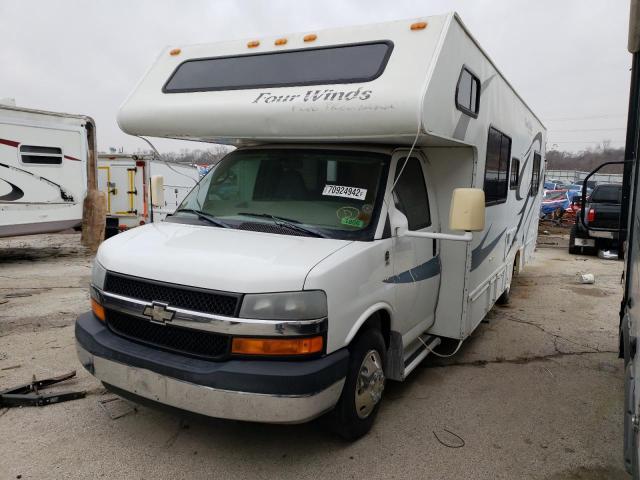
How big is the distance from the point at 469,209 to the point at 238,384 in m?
1.88

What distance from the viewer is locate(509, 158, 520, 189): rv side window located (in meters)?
6.53

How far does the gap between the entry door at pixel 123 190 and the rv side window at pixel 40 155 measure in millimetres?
3467

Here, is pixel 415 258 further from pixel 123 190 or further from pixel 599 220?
pixel 123 190

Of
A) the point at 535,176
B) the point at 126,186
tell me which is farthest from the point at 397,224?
the point at 126,186

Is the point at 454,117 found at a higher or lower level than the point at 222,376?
higher

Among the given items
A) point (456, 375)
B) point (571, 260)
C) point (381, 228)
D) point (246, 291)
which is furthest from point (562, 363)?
point (571, 260)

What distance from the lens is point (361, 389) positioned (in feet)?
11.5

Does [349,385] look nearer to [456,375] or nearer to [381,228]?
[381,228]

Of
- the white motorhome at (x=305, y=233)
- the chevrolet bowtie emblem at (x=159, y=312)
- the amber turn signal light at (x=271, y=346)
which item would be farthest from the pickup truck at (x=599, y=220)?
the chevrolet bowtie emblem at (x=159, y=312)

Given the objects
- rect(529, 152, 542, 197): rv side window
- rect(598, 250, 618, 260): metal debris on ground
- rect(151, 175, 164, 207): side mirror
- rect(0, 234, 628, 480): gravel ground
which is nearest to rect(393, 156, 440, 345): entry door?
rect(0, 234, 628, 480): gravel ground

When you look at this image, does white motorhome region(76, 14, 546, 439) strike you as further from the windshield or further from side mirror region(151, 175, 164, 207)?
side mirror region(151, 175, 164, 207)

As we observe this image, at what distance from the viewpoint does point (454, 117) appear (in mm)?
3920

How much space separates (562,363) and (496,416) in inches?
65.3

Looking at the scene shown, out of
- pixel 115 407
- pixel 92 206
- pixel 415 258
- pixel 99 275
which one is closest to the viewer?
pixel 99 275
